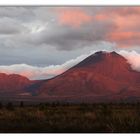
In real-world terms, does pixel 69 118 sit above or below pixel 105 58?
below

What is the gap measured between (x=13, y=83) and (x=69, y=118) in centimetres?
96

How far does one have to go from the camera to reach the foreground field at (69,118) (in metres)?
27.4

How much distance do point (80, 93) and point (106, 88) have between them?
38cm

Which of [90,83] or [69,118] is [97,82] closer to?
[90,83]

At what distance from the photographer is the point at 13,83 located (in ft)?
90.1

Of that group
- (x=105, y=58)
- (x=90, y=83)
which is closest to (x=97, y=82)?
(x=90, y=83)

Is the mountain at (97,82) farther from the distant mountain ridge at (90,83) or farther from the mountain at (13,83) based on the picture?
the mountain at (13,83)

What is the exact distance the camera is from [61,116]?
27.5 metres

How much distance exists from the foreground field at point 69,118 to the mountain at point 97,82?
146mm

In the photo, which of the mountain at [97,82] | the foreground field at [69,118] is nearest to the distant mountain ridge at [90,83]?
the mountain at [97,82]
